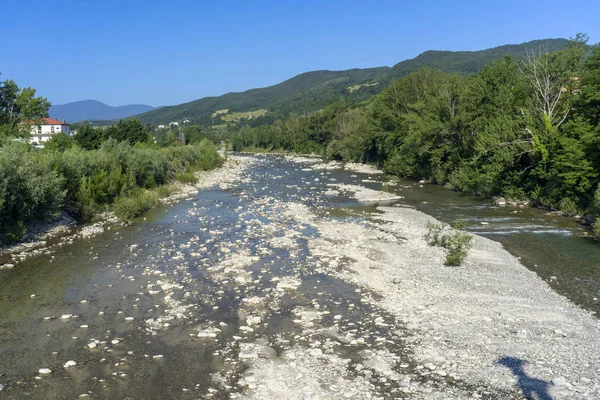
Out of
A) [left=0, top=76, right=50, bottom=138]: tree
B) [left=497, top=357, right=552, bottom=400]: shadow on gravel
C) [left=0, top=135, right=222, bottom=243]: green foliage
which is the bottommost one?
[left=497, top=357, right=552, bottom=400]: shadow on gravel

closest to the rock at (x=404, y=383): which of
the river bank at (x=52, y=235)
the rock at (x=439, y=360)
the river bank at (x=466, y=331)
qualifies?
the river bank at (x=466, y=331)

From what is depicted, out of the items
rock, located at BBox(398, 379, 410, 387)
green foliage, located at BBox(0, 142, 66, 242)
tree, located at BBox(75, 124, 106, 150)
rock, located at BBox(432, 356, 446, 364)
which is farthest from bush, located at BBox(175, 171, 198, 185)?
rock, located at BBox(398, 379, 410, 387)

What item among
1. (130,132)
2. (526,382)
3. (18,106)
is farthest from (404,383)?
(130,132)

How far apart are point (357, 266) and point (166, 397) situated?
10.0 metres

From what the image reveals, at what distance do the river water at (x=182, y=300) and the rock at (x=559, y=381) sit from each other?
10.4 ft

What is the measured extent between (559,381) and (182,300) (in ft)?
34.0

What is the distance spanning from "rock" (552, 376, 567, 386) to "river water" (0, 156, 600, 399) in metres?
3.18

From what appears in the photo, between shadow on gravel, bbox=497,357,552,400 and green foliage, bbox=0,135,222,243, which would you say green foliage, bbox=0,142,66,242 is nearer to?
green foliage, bbox=0,135,222,243

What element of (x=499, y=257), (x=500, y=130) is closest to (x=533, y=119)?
(x=500, y=130)

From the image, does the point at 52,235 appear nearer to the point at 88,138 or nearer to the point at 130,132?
the point at 88,138

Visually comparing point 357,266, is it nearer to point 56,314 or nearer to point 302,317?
point 302,317

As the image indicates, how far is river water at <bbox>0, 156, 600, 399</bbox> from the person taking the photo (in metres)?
9.62

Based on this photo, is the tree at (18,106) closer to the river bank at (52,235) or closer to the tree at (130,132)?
the tree at (130,132)

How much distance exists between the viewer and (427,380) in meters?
9.01
